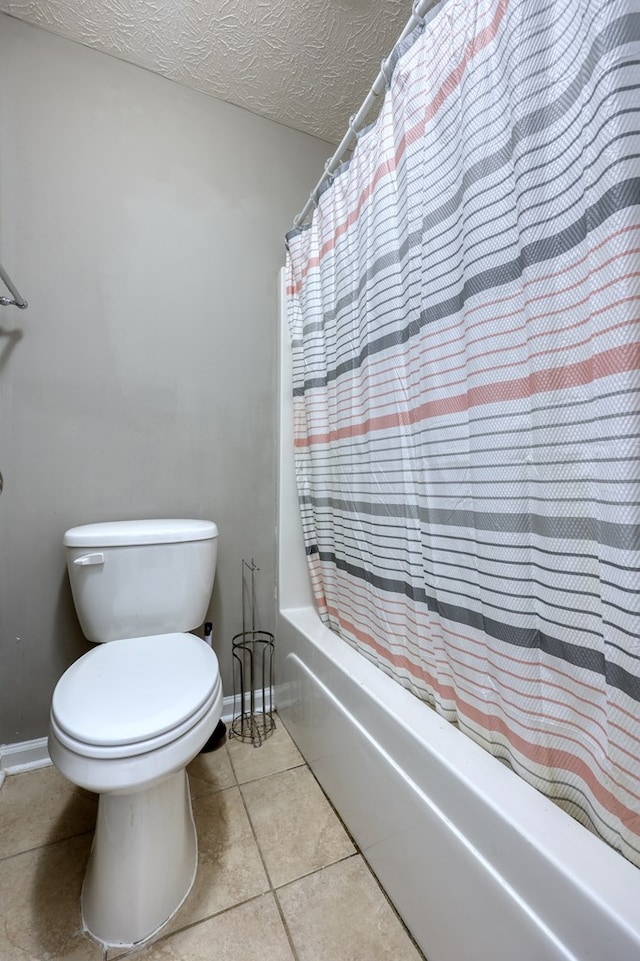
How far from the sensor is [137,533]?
3.70 feet

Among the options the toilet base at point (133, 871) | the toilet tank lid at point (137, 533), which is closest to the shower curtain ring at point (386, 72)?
the toilet tank lid at point (137, 533)

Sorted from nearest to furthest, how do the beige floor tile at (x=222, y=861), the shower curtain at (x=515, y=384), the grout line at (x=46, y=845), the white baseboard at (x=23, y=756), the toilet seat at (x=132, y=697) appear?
the shower curtain at (x=515, y=384)
the toilet seat at (x=132, y=697)
the beige floor tile at (x=222, y=861)
the grout line at (x=46, y=845)
the white baseboard at (x=23, y=756)

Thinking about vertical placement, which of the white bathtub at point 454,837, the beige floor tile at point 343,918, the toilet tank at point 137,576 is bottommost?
the beige floor tile at point 343,918

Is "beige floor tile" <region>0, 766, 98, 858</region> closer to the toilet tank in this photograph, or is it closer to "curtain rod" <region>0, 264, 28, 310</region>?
the toilet tank

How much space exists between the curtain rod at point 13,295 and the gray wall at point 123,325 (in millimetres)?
29

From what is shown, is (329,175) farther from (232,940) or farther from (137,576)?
(232,940)

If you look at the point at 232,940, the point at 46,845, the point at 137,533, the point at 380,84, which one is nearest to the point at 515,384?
Answer: the point at 380,84

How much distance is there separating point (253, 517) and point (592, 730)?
1158mm

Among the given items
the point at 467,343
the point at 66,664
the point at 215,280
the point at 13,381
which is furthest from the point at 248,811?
the point at 215,280

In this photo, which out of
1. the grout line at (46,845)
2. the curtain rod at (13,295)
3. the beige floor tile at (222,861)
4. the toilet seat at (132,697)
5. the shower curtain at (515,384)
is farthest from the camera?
the curtain rod at (13,295)

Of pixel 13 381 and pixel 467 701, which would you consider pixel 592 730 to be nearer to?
pixel 467 701

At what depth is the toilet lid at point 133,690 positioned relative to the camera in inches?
28.0

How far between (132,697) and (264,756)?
69 cm

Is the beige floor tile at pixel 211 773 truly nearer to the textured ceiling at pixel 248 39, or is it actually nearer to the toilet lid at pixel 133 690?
the toilet lid at pixel 133 690
